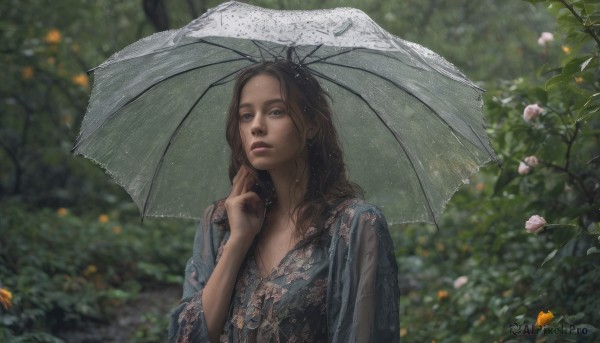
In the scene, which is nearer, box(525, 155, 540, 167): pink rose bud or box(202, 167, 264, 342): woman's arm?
box(202, 167, 264, 342): woman's arm

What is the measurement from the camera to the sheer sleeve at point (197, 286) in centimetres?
261

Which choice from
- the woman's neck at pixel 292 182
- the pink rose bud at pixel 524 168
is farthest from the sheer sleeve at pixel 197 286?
the pink rose bud at pixel 524 168

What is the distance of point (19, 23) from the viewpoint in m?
7.25

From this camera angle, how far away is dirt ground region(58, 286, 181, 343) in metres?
5.97

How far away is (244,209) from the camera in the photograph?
2.76 m

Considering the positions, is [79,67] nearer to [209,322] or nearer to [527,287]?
[527,287]

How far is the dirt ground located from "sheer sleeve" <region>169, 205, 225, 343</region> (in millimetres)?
3236

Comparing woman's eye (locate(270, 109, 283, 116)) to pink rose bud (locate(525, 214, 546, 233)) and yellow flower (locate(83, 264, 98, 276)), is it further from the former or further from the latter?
yellow flower (locate(83, 264, 98, 276))

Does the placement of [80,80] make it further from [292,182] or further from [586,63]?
[586,63]

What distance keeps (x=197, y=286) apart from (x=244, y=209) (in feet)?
0.86

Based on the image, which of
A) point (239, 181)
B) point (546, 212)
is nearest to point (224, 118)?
point (239, 181)

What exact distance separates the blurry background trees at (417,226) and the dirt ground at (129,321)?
4 cm

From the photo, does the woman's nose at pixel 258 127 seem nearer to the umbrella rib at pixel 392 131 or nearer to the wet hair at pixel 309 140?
the wet hair at pixel 309 140

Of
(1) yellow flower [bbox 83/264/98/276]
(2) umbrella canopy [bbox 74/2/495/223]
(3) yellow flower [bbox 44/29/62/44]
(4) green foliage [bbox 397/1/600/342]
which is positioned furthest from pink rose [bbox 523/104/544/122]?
(3) yellow flower [bbox 44/29/62/44]
